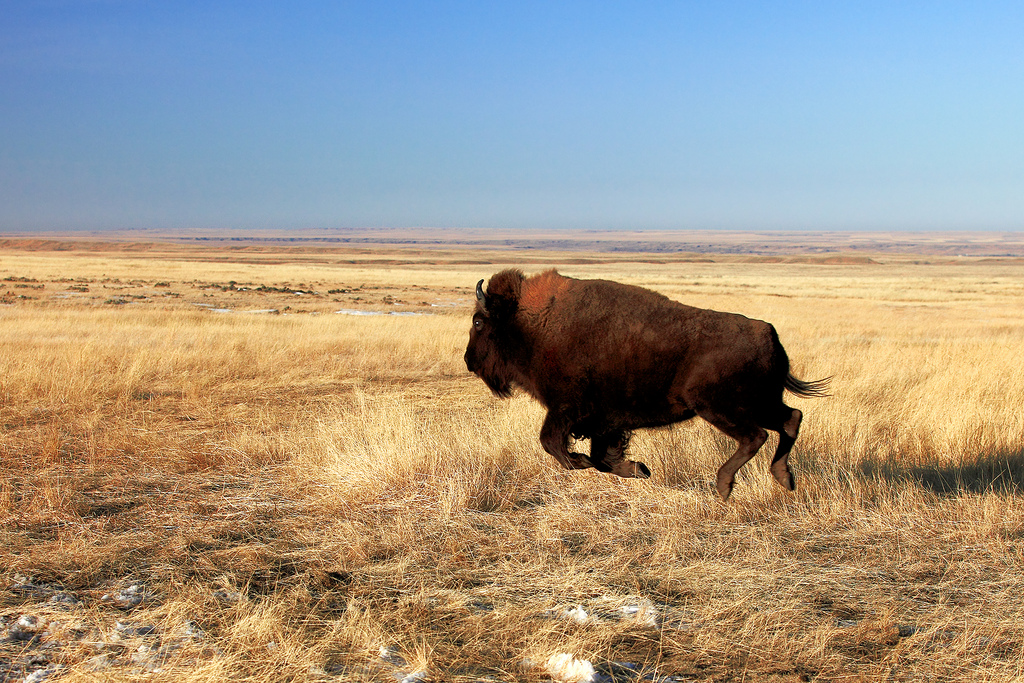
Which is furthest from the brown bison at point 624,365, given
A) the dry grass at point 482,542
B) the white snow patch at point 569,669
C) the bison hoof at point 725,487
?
the white snow patch at point 569,669

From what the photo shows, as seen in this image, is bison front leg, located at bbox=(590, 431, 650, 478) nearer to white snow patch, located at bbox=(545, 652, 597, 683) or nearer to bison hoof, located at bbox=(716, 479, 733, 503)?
bison hoof, located at bbox=(716, 479, 733, 503)

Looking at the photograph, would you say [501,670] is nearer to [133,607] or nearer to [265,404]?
[133,607]

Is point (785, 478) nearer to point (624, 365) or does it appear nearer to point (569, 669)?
point (624, 365)

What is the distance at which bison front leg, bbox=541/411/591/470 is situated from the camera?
15.6 feet

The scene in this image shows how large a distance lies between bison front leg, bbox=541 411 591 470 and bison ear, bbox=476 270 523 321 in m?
0.84

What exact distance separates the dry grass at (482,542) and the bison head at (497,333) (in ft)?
3.04

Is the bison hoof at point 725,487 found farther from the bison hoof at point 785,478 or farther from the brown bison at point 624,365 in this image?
the bison hoof at point 785,478

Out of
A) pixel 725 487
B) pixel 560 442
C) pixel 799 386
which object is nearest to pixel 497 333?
pixel 560 442

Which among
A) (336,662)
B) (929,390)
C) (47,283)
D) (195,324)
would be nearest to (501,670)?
(336,662)

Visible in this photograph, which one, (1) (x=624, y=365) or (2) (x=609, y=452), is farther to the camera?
(2) (x=609, y=452)

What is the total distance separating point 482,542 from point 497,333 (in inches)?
56.7

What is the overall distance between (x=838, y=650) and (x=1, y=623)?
3844mm

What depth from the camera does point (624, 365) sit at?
4590 mm

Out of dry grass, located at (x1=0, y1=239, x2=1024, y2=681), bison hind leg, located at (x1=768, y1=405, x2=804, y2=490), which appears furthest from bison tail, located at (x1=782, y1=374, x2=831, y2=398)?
dry grass, located at (x1=0, y1=239, x2=1024, y2=681)
